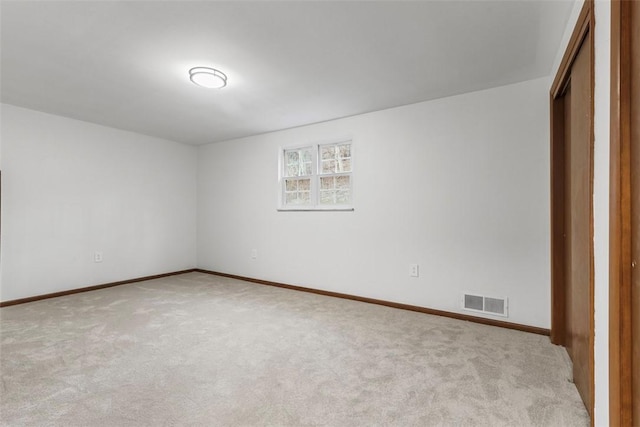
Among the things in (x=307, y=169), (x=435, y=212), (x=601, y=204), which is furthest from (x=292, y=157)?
(x=601, y=204)

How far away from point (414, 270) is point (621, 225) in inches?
97.4

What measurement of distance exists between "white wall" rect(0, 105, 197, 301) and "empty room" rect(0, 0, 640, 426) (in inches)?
1.1

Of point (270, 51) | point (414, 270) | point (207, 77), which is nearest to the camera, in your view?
point (270, 51)

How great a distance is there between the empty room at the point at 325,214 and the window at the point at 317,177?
3 cm

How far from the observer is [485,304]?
3098mm

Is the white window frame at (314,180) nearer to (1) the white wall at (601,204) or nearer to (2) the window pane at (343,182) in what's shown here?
(2) the window pane at (343,182)

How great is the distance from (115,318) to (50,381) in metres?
1.27

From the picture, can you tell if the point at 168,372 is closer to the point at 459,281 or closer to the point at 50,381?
the point at 50,381

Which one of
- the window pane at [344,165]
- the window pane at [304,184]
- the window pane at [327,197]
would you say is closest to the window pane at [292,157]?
the window pane at [304,184]

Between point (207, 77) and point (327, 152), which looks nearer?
point (207, 77)

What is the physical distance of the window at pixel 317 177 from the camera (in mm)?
4137

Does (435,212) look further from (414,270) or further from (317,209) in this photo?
(317,209)

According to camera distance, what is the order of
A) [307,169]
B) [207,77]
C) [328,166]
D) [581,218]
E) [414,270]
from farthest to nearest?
[307,169] < [328,166] < [414,270] < [207,77] < [581,218]

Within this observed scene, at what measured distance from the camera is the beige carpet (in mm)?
1672
